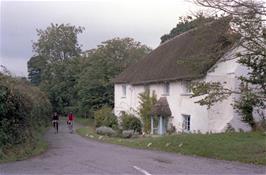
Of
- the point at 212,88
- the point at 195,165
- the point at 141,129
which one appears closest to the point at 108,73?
the point at 141,129

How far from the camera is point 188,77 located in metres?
33.3

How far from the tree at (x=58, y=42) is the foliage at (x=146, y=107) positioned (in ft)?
156

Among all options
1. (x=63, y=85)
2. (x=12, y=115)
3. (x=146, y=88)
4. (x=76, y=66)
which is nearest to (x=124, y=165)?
(x=12, y=115)

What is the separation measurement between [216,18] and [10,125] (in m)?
9.55

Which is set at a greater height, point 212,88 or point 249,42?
point 249,42

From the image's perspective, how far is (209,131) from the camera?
31.7 meters

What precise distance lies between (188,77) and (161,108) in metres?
5.42

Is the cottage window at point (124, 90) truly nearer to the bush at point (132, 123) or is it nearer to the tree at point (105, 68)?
the bush at point (132, 123)

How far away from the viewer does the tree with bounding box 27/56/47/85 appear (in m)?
89.9

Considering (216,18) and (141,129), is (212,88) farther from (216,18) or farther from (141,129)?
(141,129)

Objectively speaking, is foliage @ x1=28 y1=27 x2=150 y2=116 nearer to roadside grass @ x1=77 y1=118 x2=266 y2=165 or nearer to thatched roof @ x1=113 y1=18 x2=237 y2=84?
thatched roof @ x1=113 y1=18 x2=237 y2=84

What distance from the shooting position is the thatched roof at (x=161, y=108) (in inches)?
1479

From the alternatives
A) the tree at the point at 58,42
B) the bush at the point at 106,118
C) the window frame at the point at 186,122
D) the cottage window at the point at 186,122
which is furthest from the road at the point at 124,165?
the tree at the point at 58,42

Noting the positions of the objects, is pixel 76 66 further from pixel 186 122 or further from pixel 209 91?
pixel 209 91
